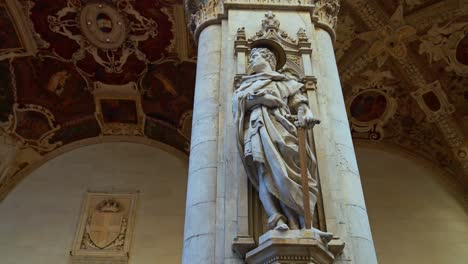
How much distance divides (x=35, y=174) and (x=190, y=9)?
6809 millimetres

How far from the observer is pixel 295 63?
445cm

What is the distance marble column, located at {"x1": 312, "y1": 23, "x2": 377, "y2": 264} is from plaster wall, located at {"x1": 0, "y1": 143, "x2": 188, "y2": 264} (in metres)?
5.68

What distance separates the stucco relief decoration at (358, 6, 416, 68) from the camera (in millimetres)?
9664

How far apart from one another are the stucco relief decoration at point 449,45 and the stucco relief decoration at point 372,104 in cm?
97

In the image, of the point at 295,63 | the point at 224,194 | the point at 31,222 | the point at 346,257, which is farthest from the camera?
the point at 31,222

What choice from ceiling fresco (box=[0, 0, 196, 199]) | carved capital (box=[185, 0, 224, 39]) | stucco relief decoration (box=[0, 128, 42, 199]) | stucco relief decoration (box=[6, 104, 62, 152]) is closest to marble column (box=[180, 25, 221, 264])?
carved capital (box=[185, 0, 224, 39])

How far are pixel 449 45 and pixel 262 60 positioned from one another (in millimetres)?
7305

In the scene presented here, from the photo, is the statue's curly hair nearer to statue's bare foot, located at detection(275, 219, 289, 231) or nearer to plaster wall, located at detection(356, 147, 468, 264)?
statue's bare foot, located at detection(275, 219, 289, 231)

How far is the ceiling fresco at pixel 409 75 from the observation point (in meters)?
9.54

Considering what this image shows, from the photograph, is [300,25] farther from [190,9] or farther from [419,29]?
[419,29]

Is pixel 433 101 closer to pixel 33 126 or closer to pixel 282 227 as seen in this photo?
pixel 282 227

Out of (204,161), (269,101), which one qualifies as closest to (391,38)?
(269,101)

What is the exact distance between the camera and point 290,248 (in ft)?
10.1

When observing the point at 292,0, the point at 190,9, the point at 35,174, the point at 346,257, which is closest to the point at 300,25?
the point at 292,0
